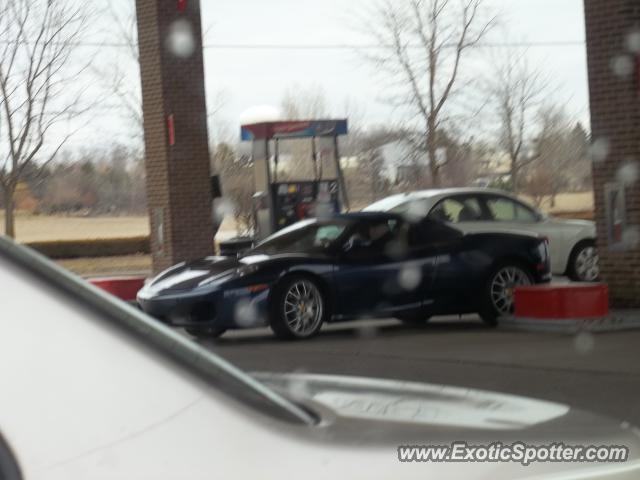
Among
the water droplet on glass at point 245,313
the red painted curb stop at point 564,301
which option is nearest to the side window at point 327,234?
the water droplet on glass at point 245,313

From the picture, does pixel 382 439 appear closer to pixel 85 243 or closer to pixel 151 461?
pixel 151 461

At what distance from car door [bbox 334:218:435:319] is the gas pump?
8.41m

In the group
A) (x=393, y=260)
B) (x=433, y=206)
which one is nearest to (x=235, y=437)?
(x=393, y=260)

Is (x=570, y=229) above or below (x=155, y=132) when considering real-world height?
below

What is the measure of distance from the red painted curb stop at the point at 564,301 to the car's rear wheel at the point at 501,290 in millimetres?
400

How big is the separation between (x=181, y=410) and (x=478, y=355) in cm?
1018

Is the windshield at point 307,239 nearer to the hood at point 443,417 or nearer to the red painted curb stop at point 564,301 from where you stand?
the red painted curb stop at point 564,301

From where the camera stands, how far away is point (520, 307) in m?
13.4

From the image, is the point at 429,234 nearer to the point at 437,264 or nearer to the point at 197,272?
the point at 437,264

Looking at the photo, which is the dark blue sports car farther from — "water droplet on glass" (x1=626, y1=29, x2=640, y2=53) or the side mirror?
"water droplet on glass" (x1=626, y1=29, x2=640, y2=53)

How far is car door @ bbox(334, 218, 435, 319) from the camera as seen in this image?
13.1m

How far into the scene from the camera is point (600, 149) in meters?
14.4

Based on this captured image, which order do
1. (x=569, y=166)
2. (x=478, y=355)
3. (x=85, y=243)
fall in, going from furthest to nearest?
(x=569, y=166), (x=85, y=243), (x=478, y=355)

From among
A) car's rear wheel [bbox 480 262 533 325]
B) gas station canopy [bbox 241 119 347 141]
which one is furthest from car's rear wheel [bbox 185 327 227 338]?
gas station canopy [bbox 241 119 347 141]
